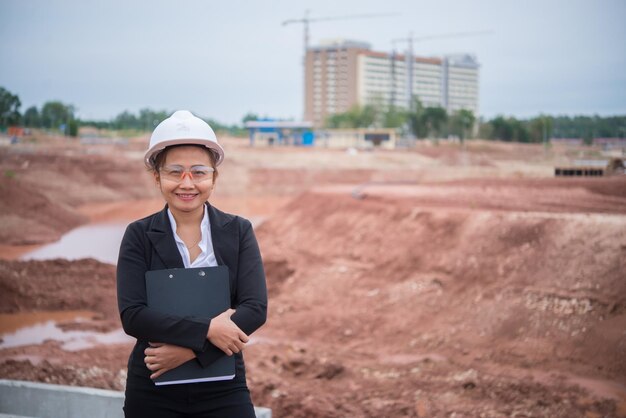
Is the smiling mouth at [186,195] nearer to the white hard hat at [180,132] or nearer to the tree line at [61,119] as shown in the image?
the white hard hat at [180,132]

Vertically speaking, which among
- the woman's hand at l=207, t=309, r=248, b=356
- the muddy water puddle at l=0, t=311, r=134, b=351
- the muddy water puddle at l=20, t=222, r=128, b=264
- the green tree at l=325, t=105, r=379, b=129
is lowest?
the muddy water puddle at l=0, t=311, r=134, b=351

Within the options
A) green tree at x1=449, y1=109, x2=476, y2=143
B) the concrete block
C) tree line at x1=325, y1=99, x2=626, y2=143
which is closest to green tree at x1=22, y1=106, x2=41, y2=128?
tree line at x1=325, y1=99, x2=626, y2=143

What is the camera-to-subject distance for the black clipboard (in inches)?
98.5

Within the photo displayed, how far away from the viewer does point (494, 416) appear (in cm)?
742

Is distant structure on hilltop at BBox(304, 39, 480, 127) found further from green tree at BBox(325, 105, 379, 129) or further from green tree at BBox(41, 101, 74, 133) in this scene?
green tree at BBox(41, 101, 74, 133)

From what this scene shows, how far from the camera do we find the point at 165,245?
2586 millimetres

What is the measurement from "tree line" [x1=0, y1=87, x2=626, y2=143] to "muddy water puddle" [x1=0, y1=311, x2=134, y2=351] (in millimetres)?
3289

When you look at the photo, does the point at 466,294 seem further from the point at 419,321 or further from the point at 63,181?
the point at 63,181

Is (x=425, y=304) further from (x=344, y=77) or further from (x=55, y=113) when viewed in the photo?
(x=344, y=77)

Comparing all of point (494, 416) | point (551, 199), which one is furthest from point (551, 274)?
point (551, 199)

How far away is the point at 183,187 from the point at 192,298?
1.18 feet

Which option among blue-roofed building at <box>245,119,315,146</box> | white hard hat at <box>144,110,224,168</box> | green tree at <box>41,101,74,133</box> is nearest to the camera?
white hard hat at <box>144,110,224,168</box>

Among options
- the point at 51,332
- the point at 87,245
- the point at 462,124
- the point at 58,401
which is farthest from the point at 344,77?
the point at 58,401

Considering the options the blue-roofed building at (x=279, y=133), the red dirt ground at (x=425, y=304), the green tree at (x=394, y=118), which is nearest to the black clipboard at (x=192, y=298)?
the red dirt ground at (x=425, y=304)
